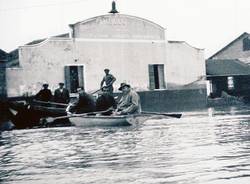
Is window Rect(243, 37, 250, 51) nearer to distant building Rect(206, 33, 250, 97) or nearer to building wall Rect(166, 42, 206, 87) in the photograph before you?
distant building Rect(206, 33, 250, 97)

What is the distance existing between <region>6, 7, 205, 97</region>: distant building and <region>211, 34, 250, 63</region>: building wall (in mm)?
15652

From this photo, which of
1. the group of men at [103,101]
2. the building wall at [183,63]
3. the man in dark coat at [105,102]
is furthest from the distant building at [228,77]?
the man in dark coat at [105,102]

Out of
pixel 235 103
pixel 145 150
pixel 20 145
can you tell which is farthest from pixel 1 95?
pixel 235 103

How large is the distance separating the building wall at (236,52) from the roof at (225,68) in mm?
4007

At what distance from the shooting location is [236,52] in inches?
1877

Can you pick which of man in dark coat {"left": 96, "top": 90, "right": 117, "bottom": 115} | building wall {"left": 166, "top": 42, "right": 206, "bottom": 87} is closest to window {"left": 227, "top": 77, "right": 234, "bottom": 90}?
building wall {"left": 166, "top": 42, "right": 206, "bottom": 87}

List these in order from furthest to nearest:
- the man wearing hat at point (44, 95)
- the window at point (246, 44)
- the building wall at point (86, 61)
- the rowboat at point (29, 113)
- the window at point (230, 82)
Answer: the window at point (246, 44)
the window at point (230, 82)
the building wall at point (86, 61)
the man wearing hat at point (44, 95)
the rowboat at point (29, 113)

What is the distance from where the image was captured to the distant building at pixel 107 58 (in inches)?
1016

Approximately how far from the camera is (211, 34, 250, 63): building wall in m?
46.7

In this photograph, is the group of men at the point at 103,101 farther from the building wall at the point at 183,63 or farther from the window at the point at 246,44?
the window at the point at 246,44

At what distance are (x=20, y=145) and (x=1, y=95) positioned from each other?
11600 millimetres

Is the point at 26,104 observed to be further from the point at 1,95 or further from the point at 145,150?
the point at 145,150

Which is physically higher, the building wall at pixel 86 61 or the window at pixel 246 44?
the window at pixel 246 44

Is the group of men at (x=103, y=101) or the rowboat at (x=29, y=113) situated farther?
the rowboat at (x=29, y=113)
